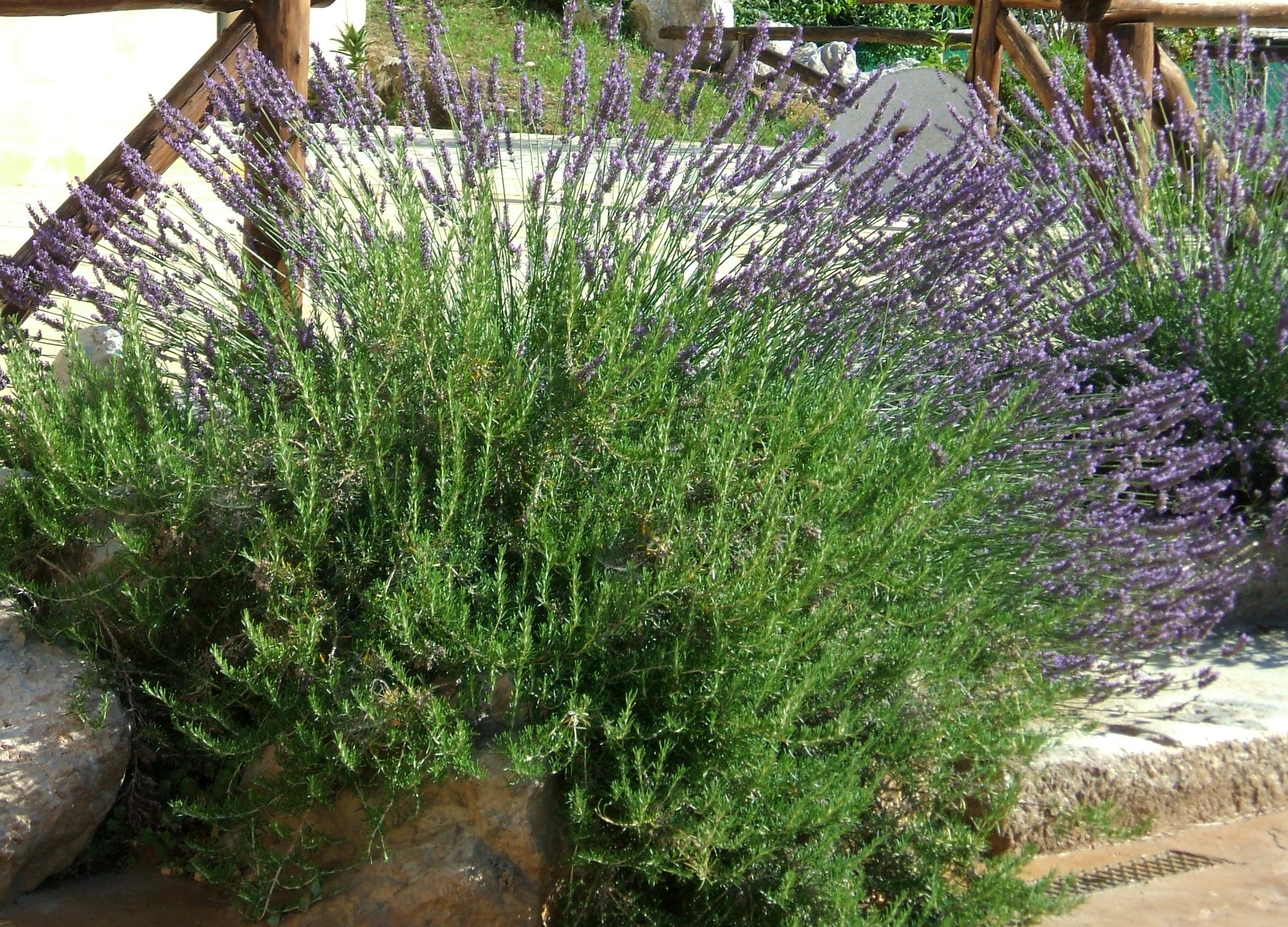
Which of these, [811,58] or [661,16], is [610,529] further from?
[661,16]

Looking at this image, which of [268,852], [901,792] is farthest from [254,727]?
[901,792]

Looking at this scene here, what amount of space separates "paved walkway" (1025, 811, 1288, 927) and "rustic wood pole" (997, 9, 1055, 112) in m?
2.62

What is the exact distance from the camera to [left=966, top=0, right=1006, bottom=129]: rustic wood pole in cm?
618

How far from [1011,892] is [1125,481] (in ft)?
2.98

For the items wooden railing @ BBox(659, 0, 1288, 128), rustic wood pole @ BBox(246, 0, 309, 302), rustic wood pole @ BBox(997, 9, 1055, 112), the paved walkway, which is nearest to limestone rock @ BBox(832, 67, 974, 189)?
wooden railing @ BBox(659, 0, 1288, 128)

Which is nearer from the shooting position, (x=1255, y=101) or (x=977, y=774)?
(x=977, y=774)

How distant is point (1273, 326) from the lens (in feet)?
12.1

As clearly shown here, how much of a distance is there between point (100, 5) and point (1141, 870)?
11.1 feet

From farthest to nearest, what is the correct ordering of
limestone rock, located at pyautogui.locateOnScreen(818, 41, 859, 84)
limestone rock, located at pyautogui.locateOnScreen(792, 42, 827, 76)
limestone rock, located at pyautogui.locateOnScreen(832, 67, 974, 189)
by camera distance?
limestone rock, located at pyautogui.locateOnScreen(792, 42, 827, 76)
limestone rock, located at pyautogui.locateOnScreen(818, 41, 859, 84)
limestone rock, located at pyautogui.locateOnScreen(832, 67, 974, 189)

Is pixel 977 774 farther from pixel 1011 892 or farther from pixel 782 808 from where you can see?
pixel 782 808

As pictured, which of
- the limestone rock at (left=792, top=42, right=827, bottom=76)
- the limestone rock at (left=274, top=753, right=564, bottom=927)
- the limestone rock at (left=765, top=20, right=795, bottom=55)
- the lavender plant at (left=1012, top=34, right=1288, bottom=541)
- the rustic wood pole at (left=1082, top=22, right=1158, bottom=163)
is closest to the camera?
the limestone rock at (left=274, top=753, right=564, bottom=927)

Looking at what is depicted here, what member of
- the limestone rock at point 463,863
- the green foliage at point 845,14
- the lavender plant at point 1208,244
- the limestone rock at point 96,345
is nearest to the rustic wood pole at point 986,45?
the lavender plant at point 1208,244

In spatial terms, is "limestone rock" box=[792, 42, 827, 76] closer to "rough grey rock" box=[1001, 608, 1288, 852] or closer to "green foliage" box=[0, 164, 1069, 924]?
"rough grey rock" box=[1001, 608, 1288, 852]

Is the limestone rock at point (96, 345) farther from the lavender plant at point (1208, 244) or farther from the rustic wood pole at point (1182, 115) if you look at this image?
the rustic wood pole at point (1182, 115)
